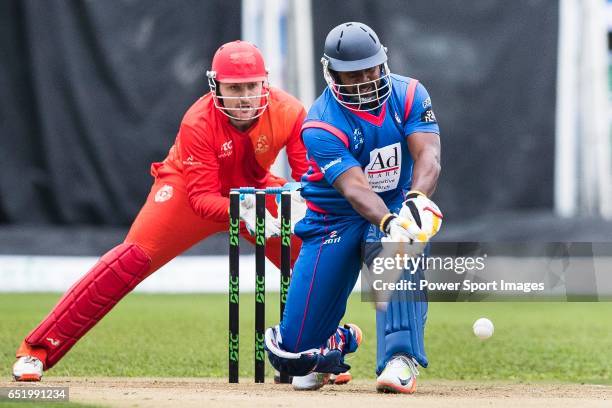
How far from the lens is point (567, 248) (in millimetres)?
6434

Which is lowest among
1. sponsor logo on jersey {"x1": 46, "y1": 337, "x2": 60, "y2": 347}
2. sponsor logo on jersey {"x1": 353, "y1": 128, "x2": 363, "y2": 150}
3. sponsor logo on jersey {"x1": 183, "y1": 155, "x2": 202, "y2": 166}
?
sponsor logo on jersey {"x1": 46, "y1": 337, "x2": 60, "y2": 347}

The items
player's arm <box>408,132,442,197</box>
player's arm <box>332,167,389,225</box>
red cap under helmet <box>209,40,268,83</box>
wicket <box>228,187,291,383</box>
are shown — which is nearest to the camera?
player's arm <box>332,167,389,225</box>

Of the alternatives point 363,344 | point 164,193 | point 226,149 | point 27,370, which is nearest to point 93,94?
point 363,344

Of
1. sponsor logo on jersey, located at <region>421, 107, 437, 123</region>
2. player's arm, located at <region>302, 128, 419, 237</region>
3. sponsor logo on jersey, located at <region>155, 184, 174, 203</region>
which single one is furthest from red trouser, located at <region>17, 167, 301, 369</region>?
sponsor logo on jersey, located at <region>421, 107, 437, 123</region>

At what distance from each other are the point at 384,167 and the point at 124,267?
1502 millimetres

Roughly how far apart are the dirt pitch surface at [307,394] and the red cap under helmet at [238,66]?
1.48m

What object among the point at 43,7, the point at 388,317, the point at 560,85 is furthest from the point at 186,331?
the point at 560,85

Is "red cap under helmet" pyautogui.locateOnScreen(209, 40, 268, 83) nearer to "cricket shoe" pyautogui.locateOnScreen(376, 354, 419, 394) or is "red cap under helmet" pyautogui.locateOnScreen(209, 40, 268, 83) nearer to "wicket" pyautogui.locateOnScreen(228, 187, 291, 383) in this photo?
"wicket" pyautogui.locateOnScreen(228, 187, 291, 383)

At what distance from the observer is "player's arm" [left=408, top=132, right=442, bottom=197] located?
199 inches

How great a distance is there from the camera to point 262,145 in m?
6.22

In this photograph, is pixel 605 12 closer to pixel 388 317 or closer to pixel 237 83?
pixel 237 83

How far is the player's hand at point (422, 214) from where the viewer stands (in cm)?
485

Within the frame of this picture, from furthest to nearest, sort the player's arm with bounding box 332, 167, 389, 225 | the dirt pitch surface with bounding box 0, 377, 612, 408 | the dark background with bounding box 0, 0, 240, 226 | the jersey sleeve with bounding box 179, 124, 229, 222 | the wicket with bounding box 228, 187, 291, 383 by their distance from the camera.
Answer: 1. the dark background with bounding box 0, 0, 240, 226
2. the jersey sleeve with bounding box 179, 124, 229, 222
3. the wicket with bounding box 228, 187, 291, 383
4. the player's arm with bounding box 332, 167, 389, 225
5. the dirt pitch surface with bounding box 0, 377, 612, 408

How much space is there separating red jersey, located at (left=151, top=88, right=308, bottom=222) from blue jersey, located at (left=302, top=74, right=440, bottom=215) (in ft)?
2.73
